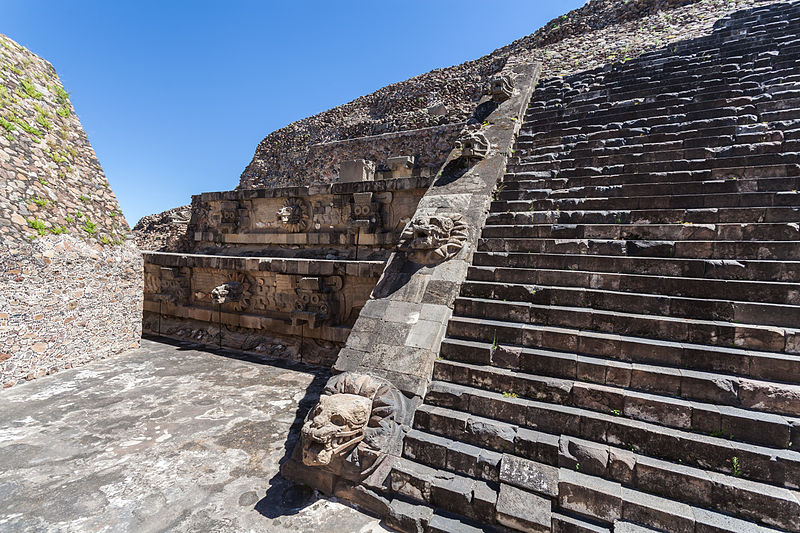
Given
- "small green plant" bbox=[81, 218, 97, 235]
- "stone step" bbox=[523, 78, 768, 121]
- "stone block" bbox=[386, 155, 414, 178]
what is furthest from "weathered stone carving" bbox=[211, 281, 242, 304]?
"stone step" bbox=[523, 78, 768, 121]

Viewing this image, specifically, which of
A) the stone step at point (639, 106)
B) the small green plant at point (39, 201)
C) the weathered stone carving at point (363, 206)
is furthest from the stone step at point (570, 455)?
the small green plant at point (39, 201)

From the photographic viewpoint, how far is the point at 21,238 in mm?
6043

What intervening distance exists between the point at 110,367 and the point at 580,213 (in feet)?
29.3

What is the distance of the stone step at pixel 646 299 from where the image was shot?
138 inches

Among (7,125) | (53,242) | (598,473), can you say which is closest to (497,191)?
(598,473)

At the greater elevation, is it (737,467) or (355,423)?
(737,467)

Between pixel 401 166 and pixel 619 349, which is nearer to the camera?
pixel 619 349

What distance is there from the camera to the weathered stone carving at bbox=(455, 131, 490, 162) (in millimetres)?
7199

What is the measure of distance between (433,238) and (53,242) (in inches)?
276

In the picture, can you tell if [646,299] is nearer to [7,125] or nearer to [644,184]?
[644,184]

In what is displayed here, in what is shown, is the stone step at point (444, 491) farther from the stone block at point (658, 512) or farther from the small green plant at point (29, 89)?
the small green plant at point (29, 89)

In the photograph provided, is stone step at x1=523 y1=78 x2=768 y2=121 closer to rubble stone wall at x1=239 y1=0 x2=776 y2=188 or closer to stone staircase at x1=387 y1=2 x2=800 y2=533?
stone staircase at x1=387 y1=2 x2=800 y2=533

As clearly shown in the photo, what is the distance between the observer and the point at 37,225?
6.37 m

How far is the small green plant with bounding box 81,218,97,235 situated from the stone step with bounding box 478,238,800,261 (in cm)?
790
